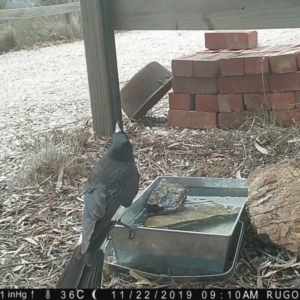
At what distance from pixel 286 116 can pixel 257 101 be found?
23 cm

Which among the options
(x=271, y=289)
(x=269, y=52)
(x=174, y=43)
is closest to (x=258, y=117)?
(x=269, y=52)

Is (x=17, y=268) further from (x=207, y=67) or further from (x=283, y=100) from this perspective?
(x=283, y=100)

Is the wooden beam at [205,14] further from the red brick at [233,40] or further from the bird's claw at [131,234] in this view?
the bird's claw at [131,234]

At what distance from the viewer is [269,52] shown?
13.8 ft

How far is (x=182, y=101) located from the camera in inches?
170

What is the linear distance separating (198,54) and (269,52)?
1.85 ft

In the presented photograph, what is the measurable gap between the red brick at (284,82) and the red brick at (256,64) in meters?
0.09

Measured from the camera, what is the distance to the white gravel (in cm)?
474

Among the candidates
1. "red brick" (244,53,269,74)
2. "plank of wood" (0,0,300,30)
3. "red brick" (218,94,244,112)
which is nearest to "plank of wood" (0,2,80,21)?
"plank of wood" (0,0,300,30)

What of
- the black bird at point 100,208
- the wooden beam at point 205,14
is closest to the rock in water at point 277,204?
the black bird at point 100,208

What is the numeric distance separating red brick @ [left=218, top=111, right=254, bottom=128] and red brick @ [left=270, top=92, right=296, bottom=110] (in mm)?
179

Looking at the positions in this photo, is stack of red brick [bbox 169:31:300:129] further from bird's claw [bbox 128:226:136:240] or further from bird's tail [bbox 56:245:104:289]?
bird's tail [bbox 56:245:104:289]

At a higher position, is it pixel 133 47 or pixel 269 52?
pixel 269 52

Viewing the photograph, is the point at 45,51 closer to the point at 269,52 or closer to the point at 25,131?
the point at 25,131
